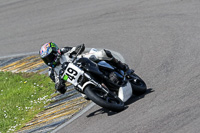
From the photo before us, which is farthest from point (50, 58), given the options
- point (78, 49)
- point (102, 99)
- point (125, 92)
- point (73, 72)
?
point (125, 92)

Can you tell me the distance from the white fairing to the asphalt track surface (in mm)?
170

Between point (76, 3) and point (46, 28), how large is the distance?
217 cm

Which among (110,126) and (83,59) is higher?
(83,59)

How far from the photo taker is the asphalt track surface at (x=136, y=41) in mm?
7840

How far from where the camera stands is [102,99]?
26.9 ft

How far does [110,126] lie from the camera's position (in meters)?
8.01

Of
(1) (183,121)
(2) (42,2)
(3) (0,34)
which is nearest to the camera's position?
(1) (183,121)

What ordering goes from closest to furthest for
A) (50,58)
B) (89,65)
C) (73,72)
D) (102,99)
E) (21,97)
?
(102,99) < (73,72) < (89,65) < (50,58) < (21,97)

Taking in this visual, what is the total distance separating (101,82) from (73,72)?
2.37ft

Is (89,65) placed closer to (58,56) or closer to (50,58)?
(58,56)

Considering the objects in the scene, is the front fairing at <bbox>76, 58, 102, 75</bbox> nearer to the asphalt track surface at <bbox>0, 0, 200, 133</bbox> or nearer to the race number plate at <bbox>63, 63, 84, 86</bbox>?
the race number plate at <bbox>63, 63, 84, 86</bbox>

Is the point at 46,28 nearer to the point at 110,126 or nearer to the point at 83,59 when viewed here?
the point at 83,59

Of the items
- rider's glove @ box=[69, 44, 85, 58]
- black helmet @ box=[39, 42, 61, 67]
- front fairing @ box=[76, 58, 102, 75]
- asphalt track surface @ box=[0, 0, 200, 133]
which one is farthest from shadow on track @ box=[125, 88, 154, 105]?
black helmet @ box=[39, 42, 61, 67]

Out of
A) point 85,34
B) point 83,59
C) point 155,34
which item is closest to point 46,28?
point 85,34
